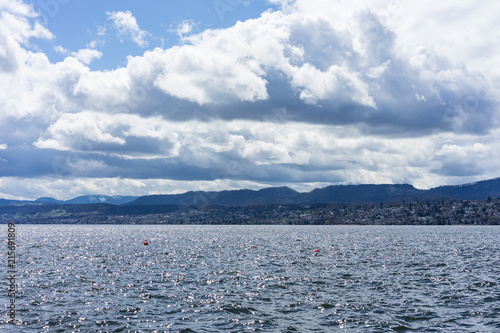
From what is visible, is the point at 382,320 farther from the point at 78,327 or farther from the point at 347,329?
the point at 78,327

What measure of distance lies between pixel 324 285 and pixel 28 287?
1727 inches

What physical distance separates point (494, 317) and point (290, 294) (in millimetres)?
23528

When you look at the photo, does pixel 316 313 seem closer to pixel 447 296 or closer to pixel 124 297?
pixel 447 296

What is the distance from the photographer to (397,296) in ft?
170

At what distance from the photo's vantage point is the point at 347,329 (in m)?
38.2

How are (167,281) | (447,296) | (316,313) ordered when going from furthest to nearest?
(167,281) → (447,296) → (316,313)

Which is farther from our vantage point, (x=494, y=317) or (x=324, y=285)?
(x=324, y=285)

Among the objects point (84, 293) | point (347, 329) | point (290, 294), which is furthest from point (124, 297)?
point (347, 329)

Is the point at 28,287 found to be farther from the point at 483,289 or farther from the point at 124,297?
the point at 483,289

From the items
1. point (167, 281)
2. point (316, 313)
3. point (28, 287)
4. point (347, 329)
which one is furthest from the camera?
point (167, 281)

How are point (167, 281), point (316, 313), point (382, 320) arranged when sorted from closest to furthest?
point (382, 320) → point (316, 313) → point (167, 281)

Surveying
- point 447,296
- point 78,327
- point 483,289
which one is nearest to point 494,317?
point 447,296

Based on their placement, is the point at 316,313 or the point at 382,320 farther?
the point at 316,313

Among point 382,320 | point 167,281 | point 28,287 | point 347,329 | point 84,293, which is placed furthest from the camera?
point 167,281
